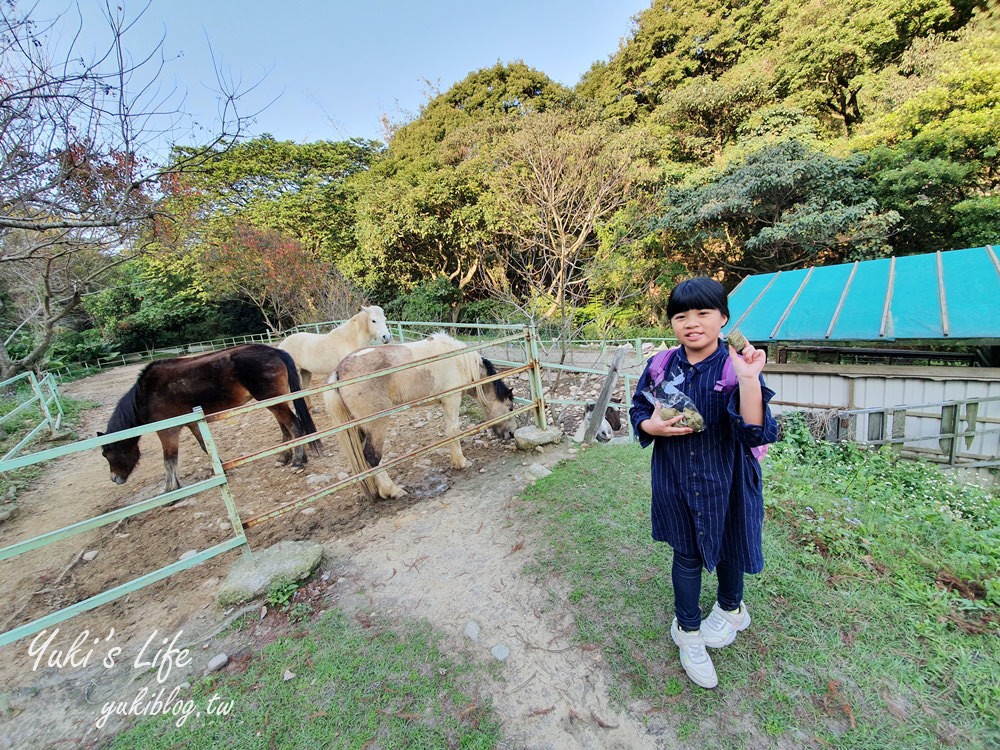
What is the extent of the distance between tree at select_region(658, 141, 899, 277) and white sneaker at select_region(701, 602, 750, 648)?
40.4 feet

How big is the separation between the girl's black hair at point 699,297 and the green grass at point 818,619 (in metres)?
1.53

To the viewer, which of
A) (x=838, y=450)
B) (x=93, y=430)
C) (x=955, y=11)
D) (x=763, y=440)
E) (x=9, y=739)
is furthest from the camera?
(x=955, y=11)

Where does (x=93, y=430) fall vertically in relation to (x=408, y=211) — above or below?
below

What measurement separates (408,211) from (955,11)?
58.5ft

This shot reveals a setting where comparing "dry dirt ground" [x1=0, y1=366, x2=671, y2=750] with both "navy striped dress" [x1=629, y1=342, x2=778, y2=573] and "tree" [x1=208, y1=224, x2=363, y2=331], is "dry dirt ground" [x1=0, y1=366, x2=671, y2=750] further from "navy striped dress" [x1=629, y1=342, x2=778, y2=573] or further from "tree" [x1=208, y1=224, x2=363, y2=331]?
"tree" [x1=208, y1=224, x2=363, y2=331]

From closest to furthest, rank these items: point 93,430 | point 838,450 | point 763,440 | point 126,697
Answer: point 763,440 < point 126,697 < point 838,450 < point 93,430

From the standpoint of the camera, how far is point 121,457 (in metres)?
4.11

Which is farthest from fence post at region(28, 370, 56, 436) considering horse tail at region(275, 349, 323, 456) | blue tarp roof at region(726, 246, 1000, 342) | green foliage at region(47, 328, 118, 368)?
green foliage at region(47, 328, 118, 368)

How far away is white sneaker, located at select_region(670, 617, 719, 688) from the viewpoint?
1.57 meters

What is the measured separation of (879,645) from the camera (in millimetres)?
1675

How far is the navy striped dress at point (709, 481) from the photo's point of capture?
145 cm

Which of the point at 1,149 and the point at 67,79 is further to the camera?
the point at 1,149

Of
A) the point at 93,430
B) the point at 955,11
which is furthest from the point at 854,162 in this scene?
the point at 93,430

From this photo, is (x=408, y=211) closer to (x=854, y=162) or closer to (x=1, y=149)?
(x=1, y=149)
